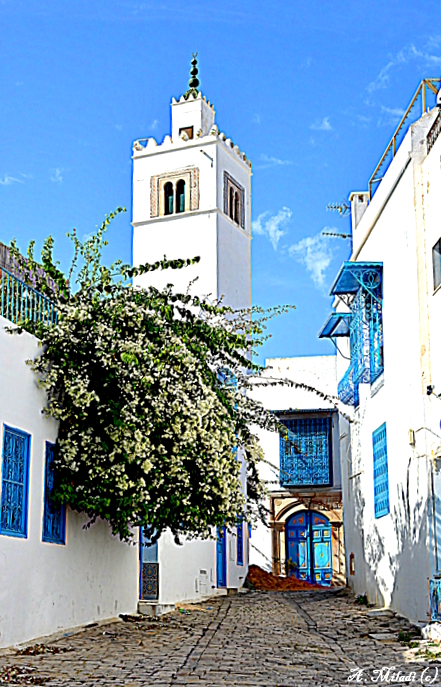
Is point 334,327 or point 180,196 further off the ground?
point 180,196

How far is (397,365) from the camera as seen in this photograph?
12445 mm

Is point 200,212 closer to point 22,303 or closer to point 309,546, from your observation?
point 309,546

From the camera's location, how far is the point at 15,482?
926 cm

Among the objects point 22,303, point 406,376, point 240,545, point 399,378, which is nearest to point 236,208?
point 240,545

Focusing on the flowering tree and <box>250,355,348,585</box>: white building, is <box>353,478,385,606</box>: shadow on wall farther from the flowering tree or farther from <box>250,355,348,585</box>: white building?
<box>250,355,348,585</box>: white building

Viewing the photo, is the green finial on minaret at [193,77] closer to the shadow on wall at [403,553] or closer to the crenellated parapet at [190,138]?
the crenellated parapet at [190,138]

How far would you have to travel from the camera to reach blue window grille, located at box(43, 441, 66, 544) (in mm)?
10086

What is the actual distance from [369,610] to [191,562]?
16.2ft

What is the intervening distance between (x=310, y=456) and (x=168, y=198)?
952 centimetres

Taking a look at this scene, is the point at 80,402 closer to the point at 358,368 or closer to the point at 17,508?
the point at 17,508

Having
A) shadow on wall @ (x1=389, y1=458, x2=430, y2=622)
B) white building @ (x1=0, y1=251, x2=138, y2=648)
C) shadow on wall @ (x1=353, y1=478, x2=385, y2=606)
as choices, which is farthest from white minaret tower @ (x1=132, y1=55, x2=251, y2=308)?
white building @ (x1=0, y1=251, x2=138, y2=648)

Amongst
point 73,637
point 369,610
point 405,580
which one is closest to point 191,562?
point 369,610

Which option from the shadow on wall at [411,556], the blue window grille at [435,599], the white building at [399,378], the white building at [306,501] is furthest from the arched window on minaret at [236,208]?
the blue window grille at [435,599]

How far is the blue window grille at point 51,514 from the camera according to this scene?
33.1 feet
